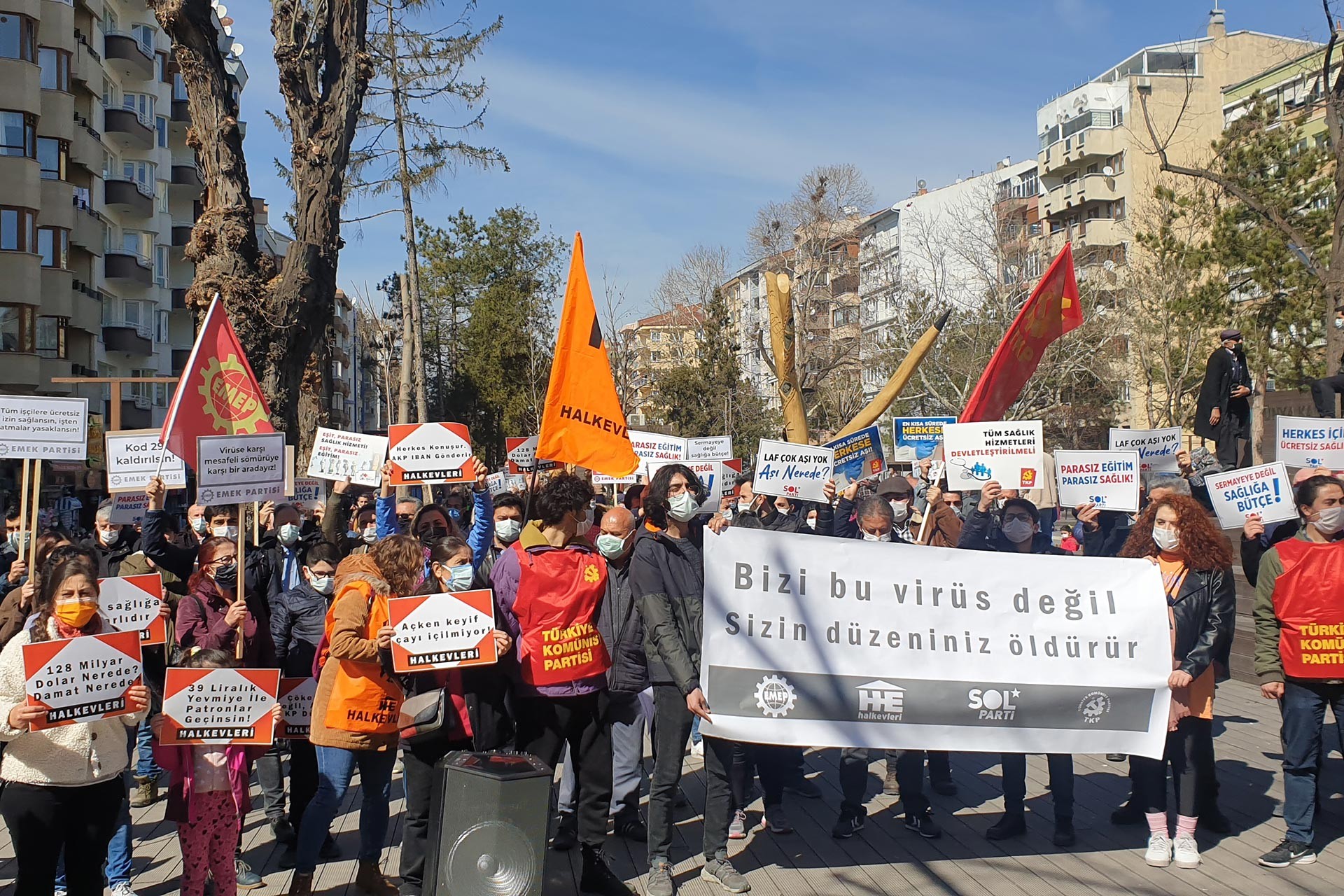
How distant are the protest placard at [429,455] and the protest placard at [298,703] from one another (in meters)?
4.03

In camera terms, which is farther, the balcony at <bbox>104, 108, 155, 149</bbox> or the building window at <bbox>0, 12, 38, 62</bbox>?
the balcony at <bbox>104, 108, 155, 149</bbox>

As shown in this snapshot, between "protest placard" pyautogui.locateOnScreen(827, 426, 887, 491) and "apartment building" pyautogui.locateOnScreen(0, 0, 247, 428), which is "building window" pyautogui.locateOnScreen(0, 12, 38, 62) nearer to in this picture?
"apartment building" pyautogui.locateOnScreen(0, 0, 247, 428)

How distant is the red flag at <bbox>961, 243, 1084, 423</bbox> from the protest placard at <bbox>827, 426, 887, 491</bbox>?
77.6 inches

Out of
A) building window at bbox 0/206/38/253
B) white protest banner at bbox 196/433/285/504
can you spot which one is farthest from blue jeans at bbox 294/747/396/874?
building window at bbox 0/206/38/253

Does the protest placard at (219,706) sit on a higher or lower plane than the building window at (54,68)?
lower

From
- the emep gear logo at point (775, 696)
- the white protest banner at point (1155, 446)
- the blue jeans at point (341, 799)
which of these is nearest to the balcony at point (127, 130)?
the white protest banner at point (1155, 446)

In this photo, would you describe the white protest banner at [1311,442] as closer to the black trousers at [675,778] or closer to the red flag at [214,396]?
the black trousers at [675,778]

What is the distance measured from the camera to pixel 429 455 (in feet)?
34.1

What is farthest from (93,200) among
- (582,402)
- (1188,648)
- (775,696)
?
(1188,648)

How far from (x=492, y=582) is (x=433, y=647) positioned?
0.63 m

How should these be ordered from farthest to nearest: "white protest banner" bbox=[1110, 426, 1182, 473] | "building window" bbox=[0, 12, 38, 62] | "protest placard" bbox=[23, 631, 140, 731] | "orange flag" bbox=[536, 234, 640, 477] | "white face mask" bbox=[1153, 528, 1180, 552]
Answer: "building window" bbox=[0, 12, 38, 62], "white protest banner" bbox=[1110, 426, 1182, 473], "orange flag" bbox=[536, 234, 640, 477], "white face mask" bbox=[1153, 528, 1180, 552], "protest placard" bbox=[23, 631, 140, 731]

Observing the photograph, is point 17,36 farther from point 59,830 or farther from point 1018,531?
point 59,830

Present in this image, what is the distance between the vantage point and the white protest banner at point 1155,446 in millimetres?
11828

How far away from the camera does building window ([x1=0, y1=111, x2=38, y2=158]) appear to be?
34594mm
